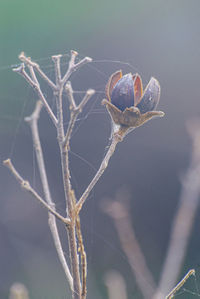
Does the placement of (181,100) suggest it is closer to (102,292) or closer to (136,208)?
(136,208)

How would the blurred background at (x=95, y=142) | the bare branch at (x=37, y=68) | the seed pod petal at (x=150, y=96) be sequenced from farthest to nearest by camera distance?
the blurred background at (x=95, y=142), the seed pod petal at (x=150, y=96), the bare branch at (x=37, y=68)

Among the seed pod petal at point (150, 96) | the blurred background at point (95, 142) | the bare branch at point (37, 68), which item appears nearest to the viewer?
the bare branch at point (37, 68)

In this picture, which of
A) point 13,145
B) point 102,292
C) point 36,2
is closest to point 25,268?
point 102,292

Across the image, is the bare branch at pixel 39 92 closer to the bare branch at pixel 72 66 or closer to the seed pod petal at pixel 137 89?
the bare branch at pixel 72 66

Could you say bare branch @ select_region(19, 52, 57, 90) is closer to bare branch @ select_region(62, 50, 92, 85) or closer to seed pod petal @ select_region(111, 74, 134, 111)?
bare branch @ select_region(62, 50, 92, 85)

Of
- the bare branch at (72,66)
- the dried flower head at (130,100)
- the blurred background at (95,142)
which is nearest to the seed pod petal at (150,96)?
the dried flower head at (130,100)

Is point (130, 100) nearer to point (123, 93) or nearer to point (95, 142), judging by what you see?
point (123, 93)

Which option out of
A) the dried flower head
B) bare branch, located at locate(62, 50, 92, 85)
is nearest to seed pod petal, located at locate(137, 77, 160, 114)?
the dried flower head
